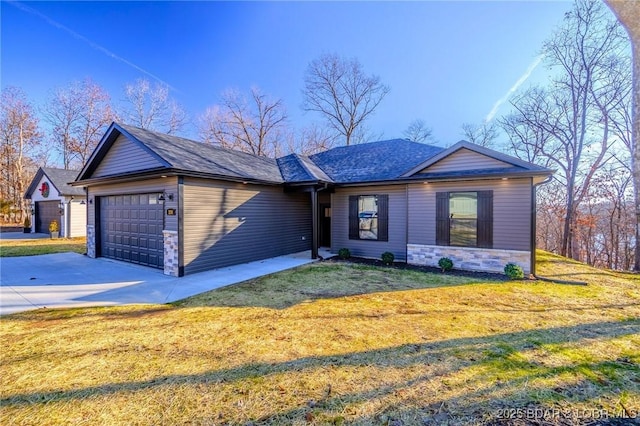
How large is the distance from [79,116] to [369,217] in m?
28.1

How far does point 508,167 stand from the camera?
7875mm

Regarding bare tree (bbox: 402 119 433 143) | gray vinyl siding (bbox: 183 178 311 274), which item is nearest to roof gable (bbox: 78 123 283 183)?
gray vinyl siding (bbox: 183 178 311 274)

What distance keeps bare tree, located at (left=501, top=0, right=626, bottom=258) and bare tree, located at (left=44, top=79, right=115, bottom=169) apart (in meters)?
32.4

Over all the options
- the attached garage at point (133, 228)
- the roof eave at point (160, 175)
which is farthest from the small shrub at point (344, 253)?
the attached garage at point (133, 228)

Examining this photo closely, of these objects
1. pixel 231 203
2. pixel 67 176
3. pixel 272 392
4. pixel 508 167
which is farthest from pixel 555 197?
pixel 67 176

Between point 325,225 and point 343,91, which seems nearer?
point 325,225

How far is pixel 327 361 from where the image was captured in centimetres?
342

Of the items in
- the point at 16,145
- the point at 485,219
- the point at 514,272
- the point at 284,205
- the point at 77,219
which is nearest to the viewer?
the point at 514,272

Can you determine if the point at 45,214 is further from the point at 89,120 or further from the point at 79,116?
the point at 79,116

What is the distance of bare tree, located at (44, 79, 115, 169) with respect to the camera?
24312 mm

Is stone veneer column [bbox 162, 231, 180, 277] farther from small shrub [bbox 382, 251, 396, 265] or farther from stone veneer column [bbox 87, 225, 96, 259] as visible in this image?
small shrub [bbox 382, 251, 396, 265]

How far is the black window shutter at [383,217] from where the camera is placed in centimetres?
1015

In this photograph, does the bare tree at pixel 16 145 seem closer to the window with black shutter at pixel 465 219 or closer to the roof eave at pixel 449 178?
the roof eave at pixel 449 178

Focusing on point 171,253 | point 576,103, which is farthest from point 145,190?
point 576,103
